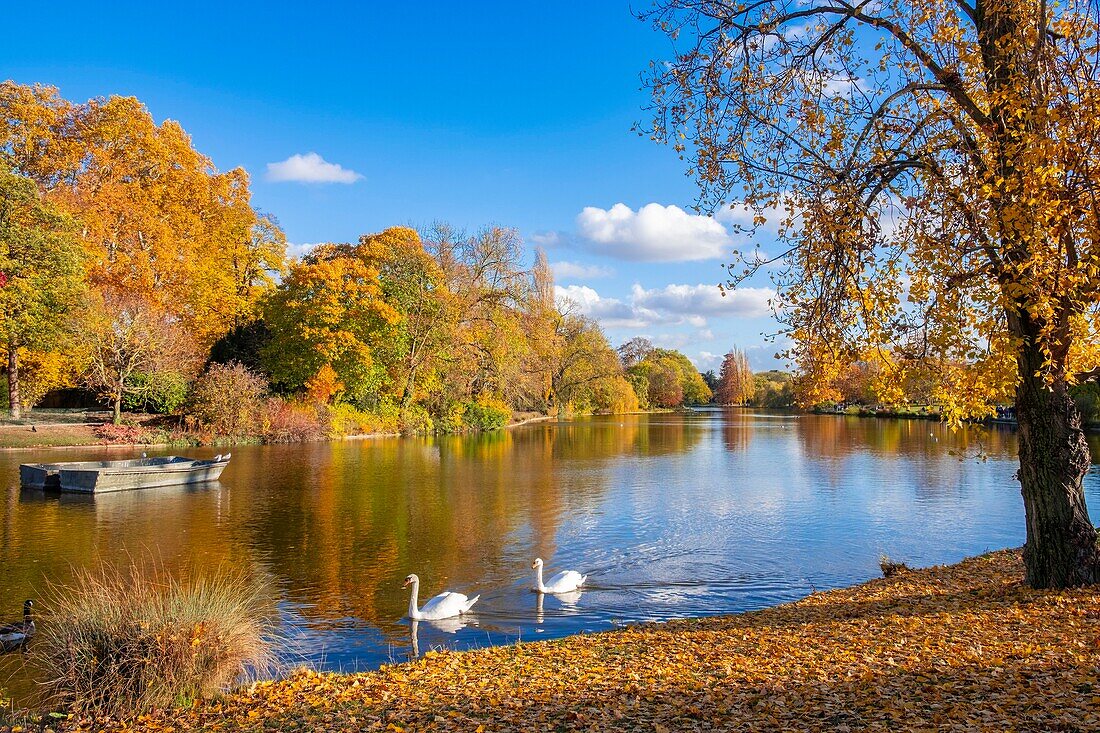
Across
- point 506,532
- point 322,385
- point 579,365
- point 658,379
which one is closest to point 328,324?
point 322,385

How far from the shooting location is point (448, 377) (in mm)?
45156

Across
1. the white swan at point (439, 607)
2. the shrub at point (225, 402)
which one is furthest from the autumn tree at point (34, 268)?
the white swan at point (439, 607)

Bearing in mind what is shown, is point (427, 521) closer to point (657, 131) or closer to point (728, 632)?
point (728, 632)

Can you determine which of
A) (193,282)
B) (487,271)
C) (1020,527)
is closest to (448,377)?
(487,271)

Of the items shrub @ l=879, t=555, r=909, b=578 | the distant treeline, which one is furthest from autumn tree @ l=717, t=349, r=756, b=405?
shrub @ l=879, t=555, r=909, b=578

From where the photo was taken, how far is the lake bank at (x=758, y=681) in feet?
16.0

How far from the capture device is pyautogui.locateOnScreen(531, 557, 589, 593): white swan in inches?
420

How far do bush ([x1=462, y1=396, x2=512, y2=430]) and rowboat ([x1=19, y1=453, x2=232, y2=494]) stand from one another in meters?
26.1

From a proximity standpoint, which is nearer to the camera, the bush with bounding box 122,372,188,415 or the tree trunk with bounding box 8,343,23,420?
the tree trunk with bounding box 8,343,23,420

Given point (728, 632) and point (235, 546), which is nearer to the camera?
point (728, 632)

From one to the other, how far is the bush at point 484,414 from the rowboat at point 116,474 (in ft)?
85.7

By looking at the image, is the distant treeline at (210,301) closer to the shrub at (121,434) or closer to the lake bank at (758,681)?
the shrub at (121,434)

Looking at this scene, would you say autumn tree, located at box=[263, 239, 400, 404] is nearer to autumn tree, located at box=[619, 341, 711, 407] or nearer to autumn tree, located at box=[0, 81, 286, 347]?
autumn tree, located at box=[0, 81, 286, 347]

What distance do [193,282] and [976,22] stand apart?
3562 centimetres
